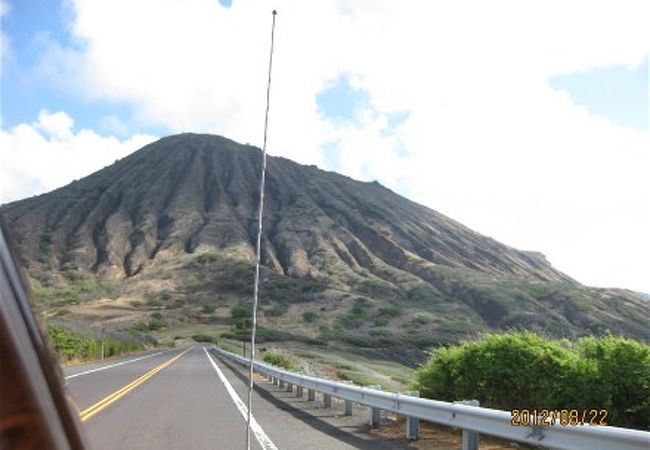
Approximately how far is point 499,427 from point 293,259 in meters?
132

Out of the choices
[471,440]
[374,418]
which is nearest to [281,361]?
[374,418]

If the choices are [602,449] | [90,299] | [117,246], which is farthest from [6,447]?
[117,246]

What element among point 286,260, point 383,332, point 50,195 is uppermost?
point 50,195

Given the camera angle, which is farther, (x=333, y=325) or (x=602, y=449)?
(x=333, y=325)

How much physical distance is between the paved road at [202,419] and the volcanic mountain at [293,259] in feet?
202

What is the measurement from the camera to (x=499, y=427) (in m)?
8.26

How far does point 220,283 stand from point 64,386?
12697 centimetres

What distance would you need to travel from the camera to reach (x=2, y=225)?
118cm

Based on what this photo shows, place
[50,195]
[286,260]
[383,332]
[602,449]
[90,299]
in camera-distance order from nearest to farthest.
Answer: [602,449] → [383,332] → [90,299] → [286,260] → [50,195]

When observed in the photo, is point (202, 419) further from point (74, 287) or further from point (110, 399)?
point (74, 287)

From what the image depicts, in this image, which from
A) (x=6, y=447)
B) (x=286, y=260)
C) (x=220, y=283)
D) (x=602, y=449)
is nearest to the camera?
(x=6, y=447)

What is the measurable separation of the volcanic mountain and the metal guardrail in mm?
69494

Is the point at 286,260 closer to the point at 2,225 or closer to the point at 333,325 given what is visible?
the point at 333,325

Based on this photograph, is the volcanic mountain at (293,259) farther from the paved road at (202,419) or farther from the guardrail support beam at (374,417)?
the guardrail support beam at (374,417)
